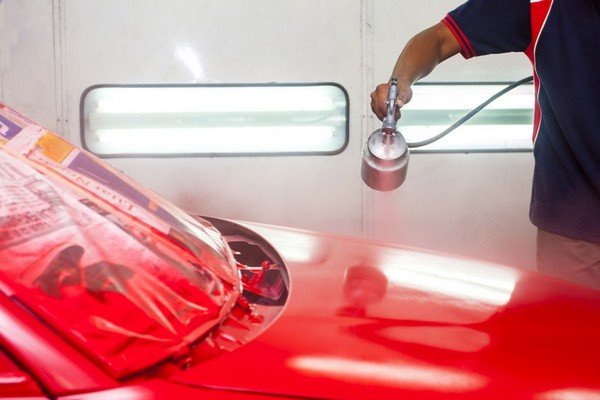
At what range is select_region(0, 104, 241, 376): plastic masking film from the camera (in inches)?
33.4

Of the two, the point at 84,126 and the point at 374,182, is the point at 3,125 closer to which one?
the point at 374,182

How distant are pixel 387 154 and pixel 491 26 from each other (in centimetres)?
58

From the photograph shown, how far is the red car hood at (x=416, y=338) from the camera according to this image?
859mm

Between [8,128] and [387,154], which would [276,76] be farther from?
[8,128]

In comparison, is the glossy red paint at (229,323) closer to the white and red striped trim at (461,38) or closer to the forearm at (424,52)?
the forearm at (424,52)

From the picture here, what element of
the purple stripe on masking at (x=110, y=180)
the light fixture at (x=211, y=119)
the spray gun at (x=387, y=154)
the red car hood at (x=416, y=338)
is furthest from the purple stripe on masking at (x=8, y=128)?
the light fixture at (x=211, y=119)

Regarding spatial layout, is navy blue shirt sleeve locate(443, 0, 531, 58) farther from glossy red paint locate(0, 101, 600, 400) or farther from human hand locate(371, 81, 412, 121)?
glossy red paint locate(0, 101, 600, 400)

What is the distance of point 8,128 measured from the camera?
1.18 m

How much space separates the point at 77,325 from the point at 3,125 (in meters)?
0.54

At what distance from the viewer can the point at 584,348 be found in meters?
1.01

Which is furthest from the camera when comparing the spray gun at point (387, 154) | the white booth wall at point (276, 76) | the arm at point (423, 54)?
the white booth wall at point (276, 76)

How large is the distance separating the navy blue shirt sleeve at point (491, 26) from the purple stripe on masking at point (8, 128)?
4.57 feet

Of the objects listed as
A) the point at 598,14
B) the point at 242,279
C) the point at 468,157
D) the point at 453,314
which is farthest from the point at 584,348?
the point at 468,157

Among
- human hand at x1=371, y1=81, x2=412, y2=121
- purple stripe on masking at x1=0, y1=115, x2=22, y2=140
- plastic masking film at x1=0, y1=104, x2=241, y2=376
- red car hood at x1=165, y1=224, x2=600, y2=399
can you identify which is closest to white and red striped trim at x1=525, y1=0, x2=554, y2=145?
human hand at x1=371, y1=81, x2=412, y2=121
